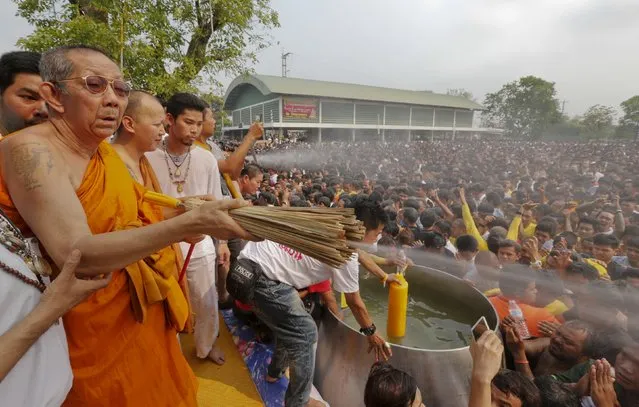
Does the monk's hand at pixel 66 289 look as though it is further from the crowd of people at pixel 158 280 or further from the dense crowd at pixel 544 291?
the dense crowd at pixel 544 291

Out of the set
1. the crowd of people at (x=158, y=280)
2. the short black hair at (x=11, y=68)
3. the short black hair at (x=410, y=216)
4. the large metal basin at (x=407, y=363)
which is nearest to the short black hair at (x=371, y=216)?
the crowd of people at (x=158, y=280)

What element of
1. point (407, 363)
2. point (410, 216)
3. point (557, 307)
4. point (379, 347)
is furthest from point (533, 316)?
point (410, 216)

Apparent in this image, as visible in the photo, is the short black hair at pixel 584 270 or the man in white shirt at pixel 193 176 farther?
the short black hair at pixel 584 270

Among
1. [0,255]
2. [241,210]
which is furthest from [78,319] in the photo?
[241,210]

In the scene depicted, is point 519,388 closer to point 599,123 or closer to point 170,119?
point 170,119

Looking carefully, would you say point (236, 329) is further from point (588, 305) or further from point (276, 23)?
point (276, 23)

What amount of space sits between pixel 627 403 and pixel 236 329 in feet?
11.5

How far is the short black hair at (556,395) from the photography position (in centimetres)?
219

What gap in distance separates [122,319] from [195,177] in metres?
1.67

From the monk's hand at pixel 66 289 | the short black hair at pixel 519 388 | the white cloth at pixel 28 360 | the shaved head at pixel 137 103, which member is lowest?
the short black hair at pixel 519 388

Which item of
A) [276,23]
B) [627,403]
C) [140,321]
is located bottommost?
[627,403]

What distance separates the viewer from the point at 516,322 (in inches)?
118

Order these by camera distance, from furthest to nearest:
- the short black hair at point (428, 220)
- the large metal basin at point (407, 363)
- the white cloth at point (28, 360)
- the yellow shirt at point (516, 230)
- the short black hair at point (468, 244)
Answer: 1. the short black hair at point (428, 220)
2. the yellow shirt at point (516, 230)
3. the short black hair at point (468, 244)
4. the large metal basin at point (407, 363)
5. the white cloth at point (28, 360)

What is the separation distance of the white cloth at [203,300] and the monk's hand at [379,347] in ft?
4.85
